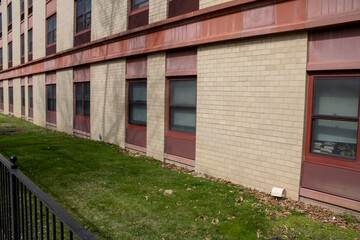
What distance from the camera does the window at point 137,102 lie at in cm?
1048

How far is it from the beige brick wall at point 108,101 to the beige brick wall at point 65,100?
2878 millimetres

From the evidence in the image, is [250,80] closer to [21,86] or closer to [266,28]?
[266,28]

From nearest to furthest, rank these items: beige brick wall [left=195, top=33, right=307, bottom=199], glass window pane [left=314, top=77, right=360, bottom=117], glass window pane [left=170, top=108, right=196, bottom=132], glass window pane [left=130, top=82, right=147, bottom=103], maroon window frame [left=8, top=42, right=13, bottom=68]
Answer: glass window pane [left=314, top=77, right=360, bottom=117]
beige brick wall [left=195, top=33, right=307, bottom=199]
glass window pane [left=170, top=108, right=196, bottom=132]
glass window pane [left=130, top=82, right=147, bottom=103]
maroon window frame [left=8, top=42, right=13, bottom=68]

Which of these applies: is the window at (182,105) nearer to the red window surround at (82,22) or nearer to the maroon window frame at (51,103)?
the red window surround at (82,22)

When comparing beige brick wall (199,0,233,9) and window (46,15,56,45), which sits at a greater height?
window (46,15,56,45)

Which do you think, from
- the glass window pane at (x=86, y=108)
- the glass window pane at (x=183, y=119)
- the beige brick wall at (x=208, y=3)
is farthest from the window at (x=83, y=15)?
the beige brick wall at (x=208, y=3)

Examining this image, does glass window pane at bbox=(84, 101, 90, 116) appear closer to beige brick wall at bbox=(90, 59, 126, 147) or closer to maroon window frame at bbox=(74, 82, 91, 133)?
maroon window frame at bbox=(74, 82, 91, 133)

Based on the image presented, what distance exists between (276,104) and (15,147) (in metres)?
10.0

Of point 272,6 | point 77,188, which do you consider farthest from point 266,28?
point 77,188

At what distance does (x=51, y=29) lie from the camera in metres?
18.4

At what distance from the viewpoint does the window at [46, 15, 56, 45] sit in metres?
18.0

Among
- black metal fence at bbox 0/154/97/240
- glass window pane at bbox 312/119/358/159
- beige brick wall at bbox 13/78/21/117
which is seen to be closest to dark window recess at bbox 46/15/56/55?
beige brick wall at bbox 13/78/21/117

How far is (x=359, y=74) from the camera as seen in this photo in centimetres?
507

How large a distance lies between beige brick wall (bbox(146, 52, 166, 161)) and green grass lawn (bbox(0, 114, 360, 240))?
0.77m
